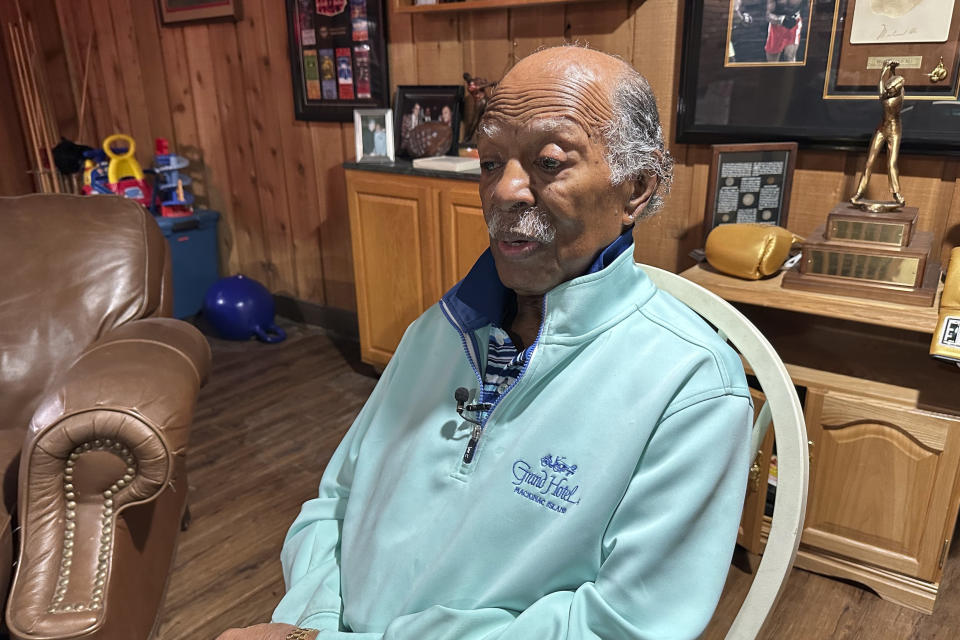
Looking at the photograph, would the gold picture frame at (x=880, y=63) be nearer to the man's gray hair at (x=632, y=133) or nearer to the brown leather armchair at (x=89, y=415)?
the man's gray hair at (x=632, y=133)

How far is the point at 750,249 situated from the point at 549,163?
1.10 m

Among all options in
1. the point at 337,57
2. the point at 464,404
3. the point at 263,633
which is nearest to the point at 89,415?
the point at 263,633

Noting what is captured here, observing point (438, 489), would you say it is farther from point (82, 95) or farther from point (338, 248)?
point (82, 95)

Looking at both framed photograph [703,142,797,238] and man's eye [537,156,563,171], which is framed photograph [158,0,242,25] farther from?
man's eye [537,156,563,171]

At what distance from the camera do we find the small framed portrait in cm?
272

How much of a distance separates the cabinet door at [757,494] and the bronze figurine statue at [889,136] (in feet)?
1.68

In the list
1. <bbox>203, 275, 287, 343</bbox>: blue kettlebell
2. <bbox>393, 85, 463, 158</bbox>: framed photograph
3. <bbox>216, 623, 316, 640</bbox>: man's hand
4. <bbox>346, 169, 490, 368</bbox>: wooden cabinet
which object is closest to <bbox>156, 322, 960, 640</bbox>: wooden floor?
<bbox>203, 275, 287, 343</bbox>: blue kettlebell

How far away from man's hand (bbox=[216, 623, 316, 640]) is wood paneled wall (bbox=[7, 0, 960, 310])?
1.73 metres

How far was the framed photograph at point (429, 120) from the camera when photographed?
262cm

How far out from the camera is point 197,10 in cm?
345

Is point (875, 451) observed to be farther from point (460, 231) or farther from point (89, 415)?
point (89, 415)

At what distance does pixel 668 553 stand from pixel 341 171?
276cm

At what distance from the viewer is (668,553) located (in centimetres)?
71

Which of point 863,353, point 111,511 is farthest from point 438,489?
point 863,353
